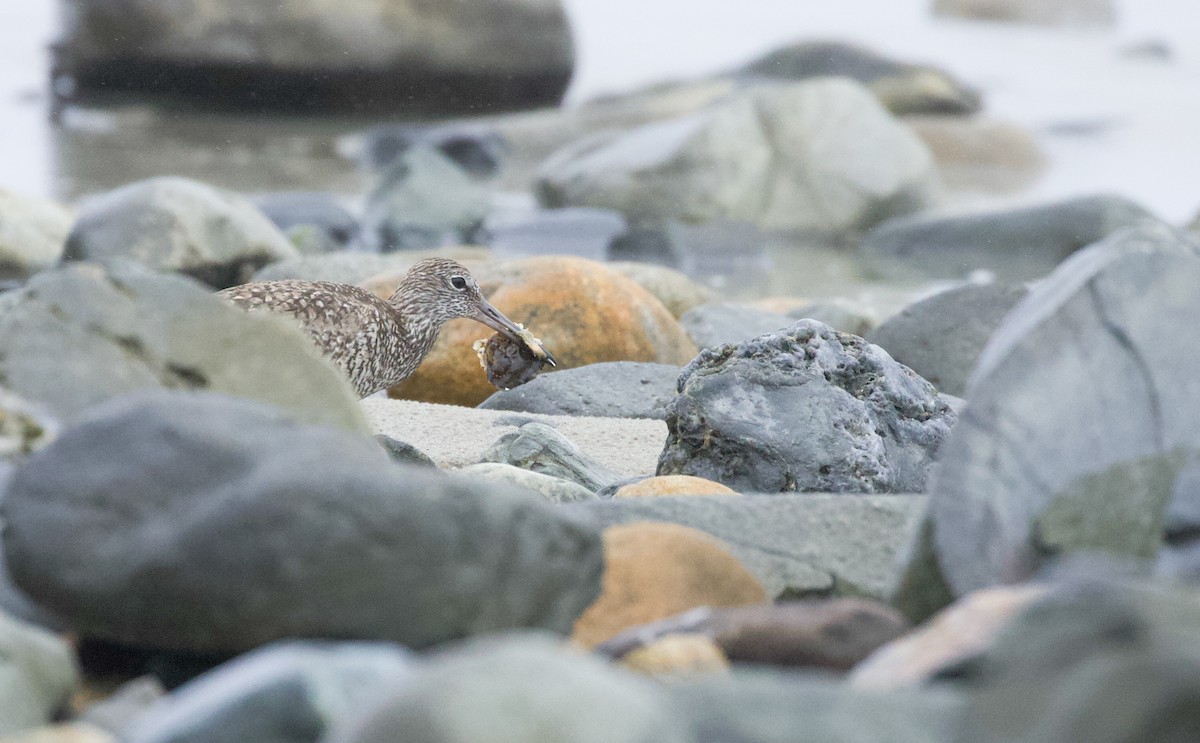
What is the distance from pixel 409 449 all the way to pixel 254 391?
122 centimetres

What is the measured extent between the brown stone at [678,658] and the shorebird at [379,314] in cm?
230

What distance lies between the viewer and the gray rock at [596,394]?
5094mm

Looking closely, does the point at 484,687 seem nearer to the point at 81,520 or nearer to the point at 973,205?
the point at 81,520

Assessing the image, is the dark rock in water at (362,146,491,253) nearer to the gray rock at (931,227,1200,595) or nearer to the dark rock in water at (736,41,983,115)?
the dark rock in water at (736,41,983,115)

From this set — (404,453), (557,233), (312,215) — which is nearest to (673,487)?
(404,453)

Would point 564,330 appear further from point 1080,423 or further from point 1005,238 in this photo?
point 1005,238

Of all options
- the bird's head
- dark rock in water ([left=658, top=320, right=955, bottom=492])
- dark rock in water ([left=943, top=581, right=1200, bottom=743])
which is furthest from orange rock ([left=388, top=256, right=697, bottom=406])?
dark rock in water ([left=943, top=581, right=1200, bottom=743])

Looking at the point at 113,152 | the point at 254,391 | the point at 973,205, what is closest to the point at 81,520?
the point at 254,391

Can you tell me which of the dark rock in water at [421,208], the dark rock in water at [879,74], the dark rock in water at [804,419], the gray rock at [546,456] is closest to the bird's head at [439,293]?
the gray rock at [546,456]

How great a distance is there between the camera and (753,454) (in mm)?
3822

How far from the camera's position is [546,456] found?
13.2 ft

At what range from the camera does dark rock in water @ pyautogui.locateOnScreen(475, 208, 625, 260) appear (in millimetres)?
11086

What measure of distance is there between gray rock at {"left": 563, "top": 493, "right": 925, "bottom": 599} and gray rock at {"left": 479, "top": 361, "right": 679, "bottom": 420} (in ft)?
6.69

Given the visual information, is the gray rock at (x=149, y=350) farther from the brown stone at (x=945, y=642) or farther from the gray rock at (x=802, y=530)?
the brown stone at (x=945, y=642)
